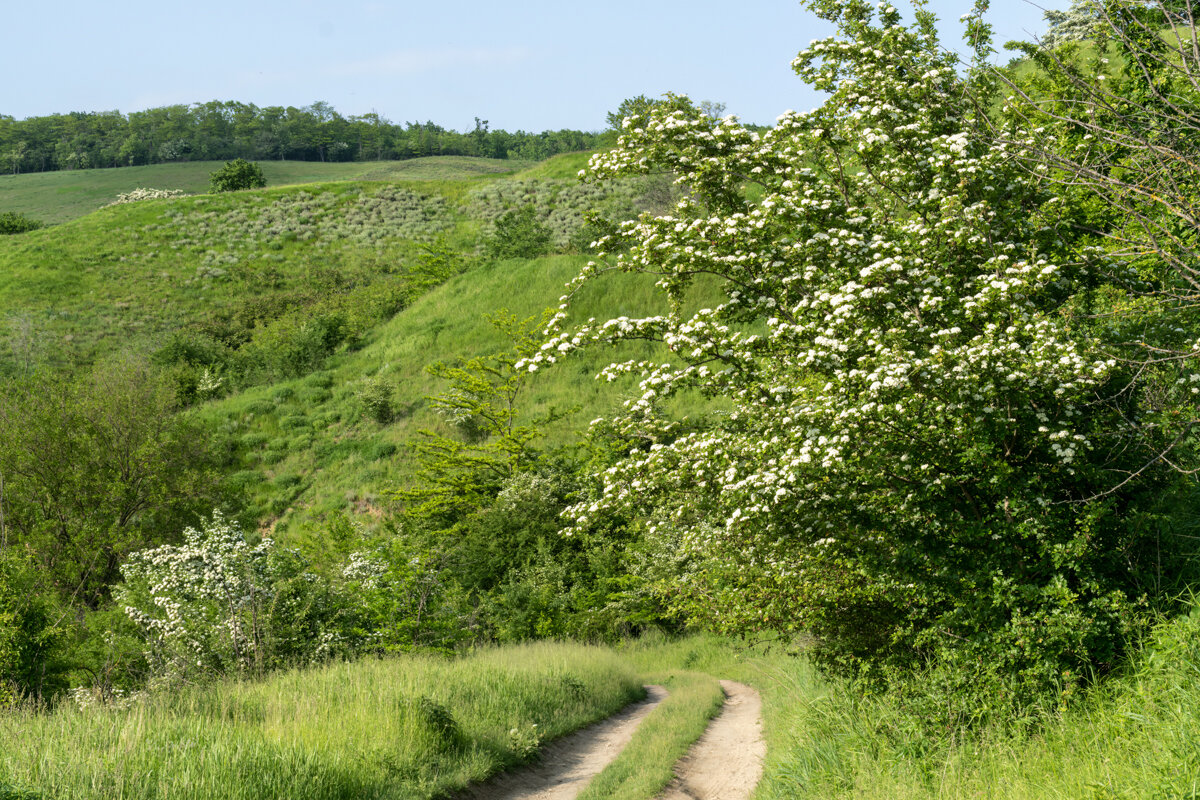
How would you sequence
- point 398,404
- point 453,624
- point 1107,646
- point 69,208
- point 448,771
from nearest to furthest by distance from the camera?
point 1107,646
point 448,771
point 453,624
point 398,404
point 69,208

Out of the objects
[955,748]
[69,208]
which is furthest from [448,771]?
[69,208]

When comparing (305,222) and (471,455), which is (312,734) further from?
(305,222)

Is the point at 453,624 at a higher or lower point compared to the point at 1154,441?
lower

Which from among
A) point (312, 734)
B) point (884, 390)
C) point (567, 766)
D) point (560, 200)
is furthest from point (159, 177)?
point (884, 390)

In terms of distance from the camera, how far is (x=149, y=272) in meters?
61.5

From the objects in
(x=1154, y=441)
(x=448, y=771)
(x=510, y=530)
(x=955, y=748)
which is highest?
(x=1154, y=441)

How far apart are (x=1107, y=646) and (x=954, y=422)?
7.33ft

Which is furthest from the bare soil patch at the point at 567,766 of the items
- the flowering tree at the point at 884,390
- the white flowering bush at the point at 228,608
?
the white flowering bush at the point at 228,608

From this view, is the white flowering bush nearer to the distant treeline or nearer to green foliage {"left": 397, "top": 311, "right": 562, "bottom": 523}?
green foliage {"left": 397, "top": 311, "right": 562, "bottom": 523}

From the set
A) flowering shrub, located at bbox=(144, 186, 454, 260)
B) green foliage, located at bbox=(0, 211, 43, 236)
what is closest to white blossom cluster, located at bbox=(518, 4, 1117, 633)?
flowering shrub, located at bbox=(144, 186, 454, 260)

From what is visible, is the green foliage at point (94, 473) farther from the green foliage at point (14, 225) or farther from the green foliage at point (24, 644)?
the green foliage at point (14, 225)

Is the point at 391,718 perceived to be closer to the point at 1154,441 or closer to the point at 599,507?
the point at 599,507

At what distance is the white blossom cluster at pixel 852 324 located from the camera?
7.21 meters

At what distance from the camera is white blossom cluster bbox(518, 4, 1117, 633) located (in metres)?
7.21
